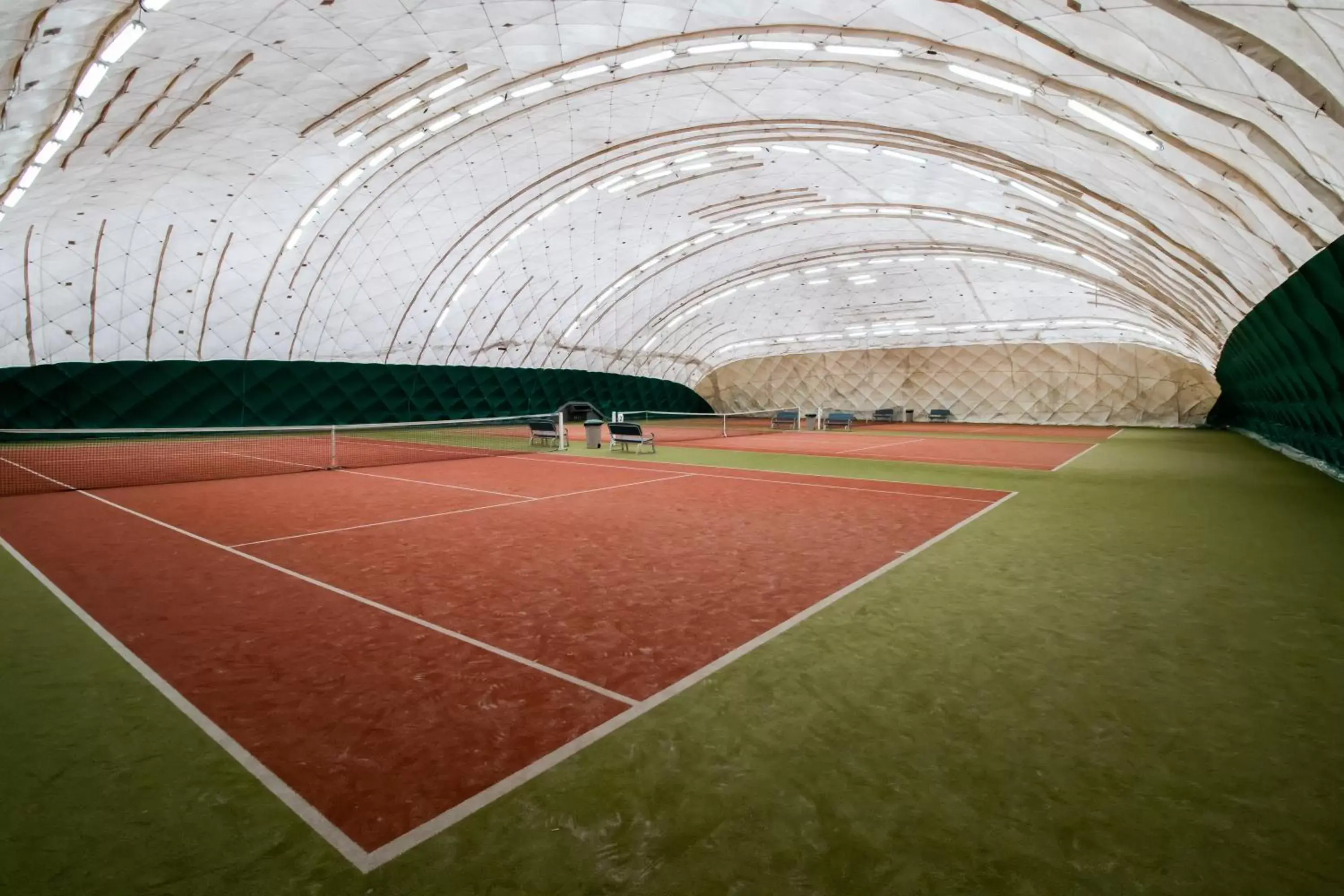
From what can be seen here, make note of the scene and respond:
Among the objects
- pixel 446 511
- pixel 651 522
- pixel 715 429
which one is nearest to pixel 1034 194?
pixel 715 429

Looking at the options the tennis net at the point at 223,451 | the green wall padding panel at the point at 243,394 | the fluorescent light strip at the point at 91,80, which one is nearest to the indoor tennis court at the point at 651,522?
the green wall padding panel at the point at 243,394

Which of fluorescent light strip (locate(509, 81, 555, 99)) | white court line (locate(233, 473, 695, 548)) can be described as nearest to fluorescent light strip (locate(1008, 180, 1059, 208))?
fluorescent light strip (locate(509, 81, 555, 99))

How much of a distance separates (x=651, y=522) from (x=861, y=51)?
14382mm

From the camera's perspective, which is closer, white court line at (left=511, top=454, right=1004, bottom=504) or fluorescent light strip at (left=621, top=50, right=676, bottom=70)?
white court line at (left=511, top=454, right=1004, bottom=504)

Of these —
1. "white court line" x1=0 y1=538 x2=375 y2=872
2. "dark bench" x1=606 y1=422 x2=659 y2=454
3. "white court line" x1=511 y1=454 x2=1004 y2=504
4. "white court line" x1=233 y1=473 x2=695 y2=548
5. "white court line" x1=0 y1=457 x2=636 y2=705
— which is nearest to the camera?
"white court line" x1=0 y1=538 x2=375 y2=872

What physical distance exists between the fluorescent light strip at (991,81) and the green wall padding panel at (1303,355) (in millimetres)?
6780

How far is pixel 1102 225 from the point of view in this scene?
963 inches

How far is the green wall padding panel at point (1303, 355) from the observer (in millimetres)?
11875

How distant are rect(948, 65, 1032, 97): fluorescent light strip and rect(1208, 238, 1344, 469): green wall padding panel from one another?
6780 millimetres

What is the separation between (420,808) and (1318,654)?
5.90 m

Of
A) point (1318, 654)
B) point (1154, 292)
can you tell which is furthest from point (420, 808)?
point (1154, 292)

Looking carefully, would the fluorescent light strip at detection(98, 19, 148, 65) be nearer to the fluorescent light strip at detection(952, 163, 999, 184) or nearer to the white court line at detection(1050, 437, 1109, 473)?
the white court line at detection(1050, 437, 1109, 473)

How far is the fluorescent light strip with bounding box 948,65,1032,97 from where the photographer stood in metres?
15.4

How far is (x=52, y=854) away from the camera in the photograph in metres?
2.65
